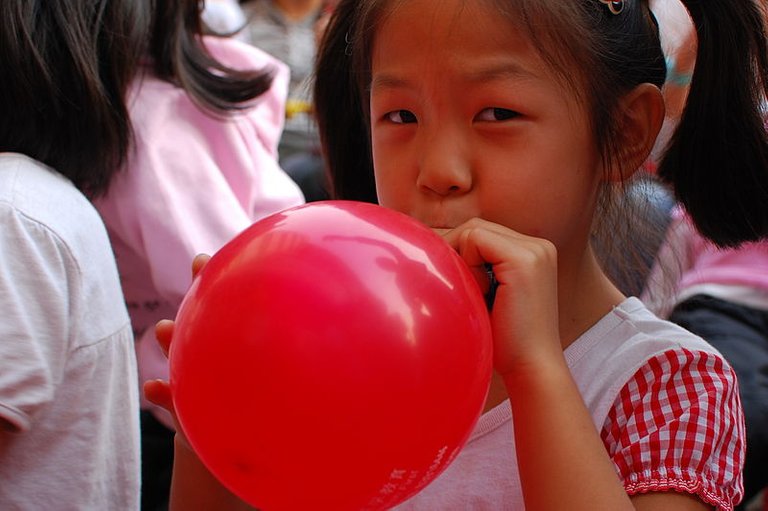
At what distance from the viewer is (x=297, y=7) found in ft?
13.2

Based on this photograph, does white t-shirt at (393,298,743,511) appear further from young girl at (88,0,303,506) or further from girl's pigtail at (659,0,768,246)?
young girl at (88,0,303,506)

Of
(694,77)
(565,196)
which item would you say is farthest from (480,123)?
(694,77)

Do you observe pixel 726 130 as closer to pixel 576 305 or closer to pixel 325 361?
pixel 576 305

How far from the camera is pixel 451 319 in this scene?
2.57 ft

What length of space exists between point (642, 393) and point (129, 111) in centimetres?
95

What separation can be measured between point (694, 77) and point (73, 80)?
0.90m

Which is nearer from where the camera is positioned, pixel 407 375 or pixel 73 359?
pixel 407 375

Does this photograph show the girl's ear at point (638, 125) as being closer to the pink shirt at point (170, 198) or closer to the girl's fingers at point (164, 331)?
the girl's fingers at point (164, 331)

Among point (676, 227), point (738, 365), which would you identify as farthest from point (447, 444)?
point (676, 227)

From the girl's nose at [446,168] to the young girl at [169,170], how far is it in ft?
2.01

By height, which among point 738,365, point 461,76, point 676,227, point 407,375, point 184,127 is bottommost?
point 738,365

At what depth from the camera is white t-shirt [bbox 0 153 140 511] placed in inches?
44.8

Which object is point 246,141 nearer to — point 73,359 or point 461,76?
point 73,359

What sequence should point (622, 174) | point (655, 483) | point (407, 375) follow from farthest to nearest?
point (622, 174) → point (655, 483) → point (407, 375)
